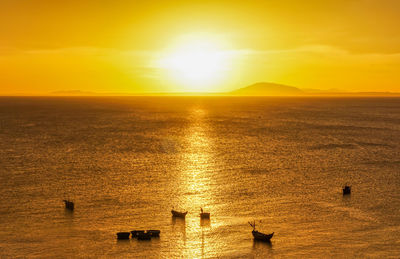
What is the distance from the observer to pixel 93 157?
4021 inches

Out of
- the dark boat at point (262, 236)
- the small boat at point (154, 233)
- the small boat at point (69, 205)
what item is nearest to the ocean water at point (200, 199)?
the small boat at point (154, 233)

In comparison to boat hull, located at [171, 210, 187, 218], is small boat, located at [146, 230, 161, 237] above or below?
below

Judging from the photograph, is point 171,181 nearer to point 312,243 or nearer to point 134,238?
point 134,238

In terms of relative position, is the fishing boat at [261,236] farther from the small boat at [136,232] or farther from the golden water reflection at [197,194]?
the small boat at [136,232]

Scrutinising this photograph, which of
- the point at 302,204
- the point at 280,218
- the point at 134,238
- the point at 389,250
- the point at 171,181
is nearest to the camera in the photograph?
the point at 389,250

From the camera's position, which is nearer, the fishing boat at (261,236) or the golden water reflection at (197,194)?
the golden water reflection at (197,194)

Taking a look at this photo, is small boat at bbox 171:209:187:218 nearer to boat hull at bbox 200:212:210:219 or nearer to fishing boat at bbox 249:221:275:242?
boat hull at bbox 200:212:210:219

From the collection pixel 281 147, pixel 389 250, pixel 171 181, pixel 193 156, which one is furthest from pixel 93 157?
pixel 389 250

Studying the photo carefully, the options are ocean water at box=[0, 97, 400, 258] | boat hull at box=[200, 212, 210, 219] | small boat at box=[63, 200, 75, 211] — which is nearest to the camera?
ocean water at box=[0, 97, 400, 258]

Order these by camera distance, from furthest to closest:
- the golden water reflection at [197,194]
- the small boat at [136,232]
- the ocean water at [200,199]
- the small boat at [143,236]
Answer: the small boat at [136,232] → the small boat at [143,236] → the golden water reflection at [197,194] → the ocean water at [200,199]

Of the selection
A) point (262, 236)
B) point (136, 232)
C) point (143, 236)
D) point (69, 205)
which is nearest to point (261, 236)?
point (262, 236)

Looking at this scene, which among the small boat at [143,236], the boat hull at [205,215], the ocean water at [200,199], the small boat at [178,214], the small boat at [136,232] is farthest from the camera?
the small boat at [178,214]

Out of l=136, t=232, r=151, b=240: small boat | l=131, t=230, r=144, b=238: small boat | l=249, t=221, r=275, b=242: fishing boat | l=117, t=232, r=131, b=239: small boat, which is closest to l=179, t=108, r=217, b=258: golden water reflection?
l=136, t=232, r=151, b=240: small boat

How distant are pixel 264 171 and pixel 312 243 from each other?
127 ft
